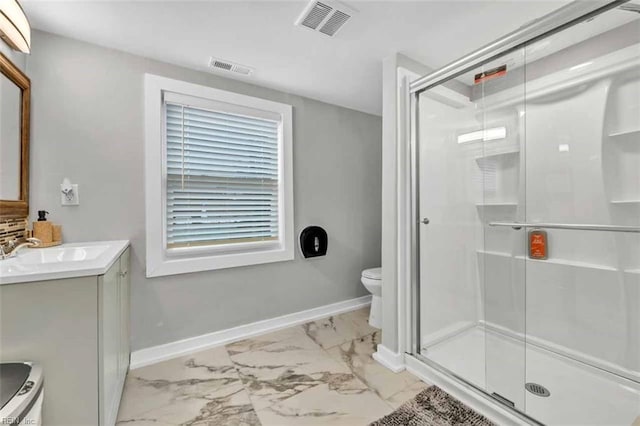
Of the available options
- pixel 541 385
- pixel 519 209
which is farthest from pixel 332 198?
pixel 541 385

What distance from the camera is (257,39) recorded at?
1749 millimetres

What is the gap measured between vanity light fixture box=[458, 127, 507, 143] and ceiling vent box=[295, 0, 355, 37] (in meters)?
1.20

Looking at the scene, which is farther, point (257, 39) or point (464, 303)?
point (464, 303)

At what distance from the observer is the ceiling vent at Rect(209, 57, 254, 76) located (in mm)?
2008

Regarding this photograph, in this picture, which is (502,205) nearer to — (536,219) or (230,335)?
(536,219)

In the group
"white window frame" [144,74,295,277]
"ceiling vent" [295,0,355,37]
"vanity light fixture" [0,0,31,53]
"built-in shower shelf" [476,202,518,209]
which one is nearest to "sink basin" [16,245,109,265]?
"white window frame" [144,74,295,277]

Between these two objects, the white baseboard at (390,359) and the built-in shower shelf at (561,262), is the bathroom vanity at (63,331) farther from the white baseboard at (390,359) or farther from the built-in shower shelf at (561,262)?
Answer: the built-in shower shelf at (561,262)

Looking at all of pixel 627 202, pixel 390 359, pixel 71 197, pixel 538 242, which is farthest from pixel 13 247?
pixel 627 202

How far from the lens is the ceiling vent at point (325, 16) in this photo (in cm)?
146

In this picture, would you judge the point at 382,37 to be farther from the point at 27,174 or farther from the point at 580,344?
the point at 580,344

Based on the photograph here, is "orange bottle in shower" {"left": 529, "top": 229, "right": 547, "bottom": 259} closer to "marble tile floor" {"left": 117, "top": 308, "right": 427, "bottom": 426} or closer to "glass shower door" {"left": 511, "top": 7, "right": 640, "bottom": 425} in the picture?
"glass shower door" {"left": 511, "top": 7, "right": 640, "bottom": 425}

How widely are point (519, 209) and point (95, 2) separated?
2807mm

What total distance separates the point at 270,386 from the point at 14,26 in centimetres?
237

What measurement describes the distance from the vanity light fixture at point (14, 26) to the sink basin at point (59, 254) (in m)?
1.07
